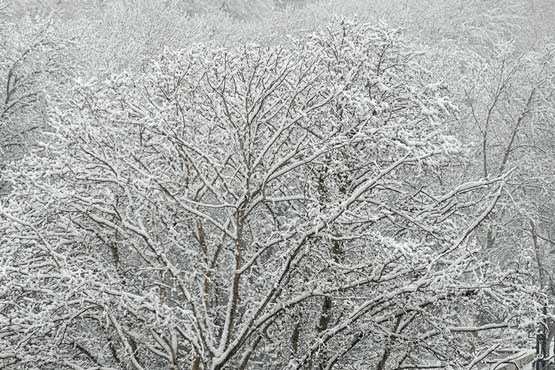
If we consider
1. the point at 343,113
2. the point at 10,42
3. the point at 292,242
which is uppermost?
the point at 10,42

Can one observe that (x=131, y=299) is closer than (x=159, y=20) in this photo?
Yes

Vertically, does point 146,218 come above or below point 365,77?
below

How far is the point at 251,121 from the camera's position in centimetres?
751

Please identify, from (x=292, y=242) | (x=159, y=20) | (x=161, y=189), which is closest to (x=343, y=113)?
(x=292, y=242)

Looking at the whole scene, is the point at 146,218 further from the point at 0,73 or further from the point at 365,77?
the point at 0,73

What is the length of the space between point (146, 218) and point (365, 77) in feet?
11.7

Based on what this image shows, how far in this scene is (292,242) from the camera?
724 centimetres

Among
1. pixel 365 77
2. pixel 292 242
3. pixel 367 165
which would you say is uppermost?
pixel 365 77

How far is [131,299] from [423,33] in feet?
134

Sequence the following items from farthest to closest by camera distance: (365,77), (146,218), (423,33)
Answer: (423,33), (146,218), (365,77)

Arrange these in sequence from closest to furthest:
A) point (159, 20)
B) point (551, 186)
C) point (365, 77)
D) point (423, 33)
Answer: point (365, 77)
point (551, 186)
point (159, 20)
point (423, 33)

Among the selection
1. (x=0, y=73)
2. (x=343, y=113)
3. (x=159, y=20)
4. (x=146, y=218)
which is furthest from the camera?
(x=159, y=20)

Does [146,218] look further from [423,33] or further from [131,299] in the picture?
[423,33]

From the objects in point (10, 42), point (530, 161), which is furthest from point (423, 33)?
point (10, 42)
